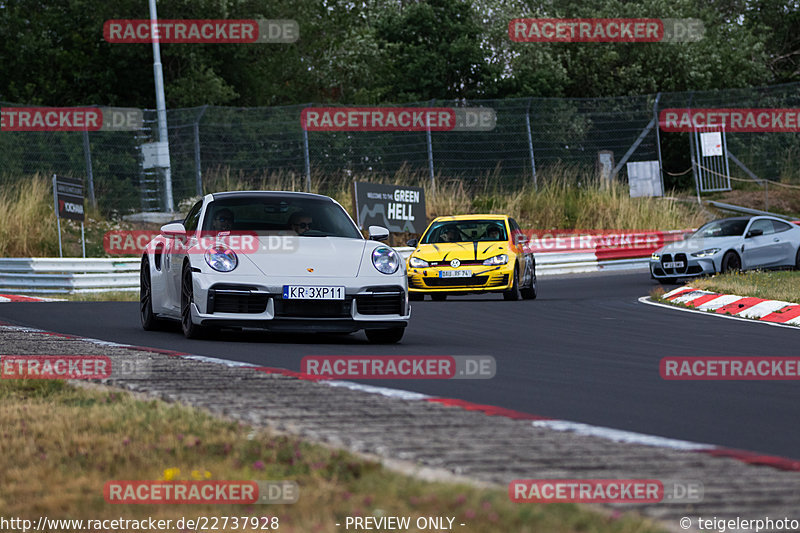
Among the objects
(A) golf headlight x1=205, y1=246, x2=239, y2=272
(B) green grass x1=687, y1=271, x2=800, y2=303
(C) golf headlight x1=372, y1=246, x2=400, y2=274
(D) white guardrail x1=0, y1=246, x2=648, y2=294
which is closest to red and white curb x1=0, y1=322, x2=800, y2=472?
(A) golf headlight x1=205, y1=246, x2=239, y2=272

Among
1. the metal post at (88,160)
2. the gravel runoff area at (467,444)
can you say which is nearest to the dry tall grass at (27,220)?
the metal post at (88,160)

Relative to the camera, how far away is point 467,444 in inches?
192

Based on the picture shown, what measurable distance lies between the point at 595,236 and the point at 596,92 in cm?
1744

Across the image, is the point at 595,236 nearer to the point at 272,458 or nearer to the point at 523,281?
the point at 523,281

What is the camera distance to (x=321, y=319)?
1020 centimetres

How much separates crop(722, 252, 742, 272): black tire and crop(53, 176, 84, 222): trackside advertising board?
11.8 meters

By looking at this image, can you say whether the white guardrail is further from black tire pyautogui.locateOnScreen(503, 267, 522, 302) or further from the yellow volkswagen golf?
black tire pyautogui.locateOnScreen(503, 267, 522, 302)

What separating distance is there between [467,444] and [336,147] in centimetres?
2376

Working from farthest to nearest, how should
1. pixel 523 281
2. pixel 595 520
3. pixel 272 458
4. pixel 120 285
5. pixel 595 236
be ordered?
pixel 595 236, pixel 120 285, pixel 523 281, pixel 272 458, pixel 595 520

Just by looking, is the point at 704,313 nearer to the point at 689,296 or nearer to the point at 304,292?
the point at 689,296

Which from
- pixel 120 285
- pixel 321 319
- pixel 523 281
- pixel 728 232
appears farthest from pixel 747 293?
pixel 120 285

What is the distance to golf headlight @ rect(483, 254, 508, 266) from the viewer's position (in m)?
18.1

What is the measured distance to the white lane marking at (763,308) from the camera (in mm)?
14853

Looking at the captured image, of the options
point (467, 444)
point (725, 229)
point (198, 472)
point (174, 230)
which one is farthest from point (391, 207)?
point (198, 472)
